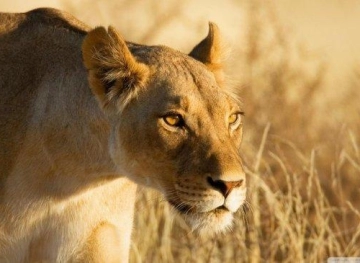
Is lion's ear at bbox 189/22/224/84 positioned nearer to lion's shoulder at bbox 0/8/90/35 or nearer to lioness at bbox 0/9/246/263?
lioness at bbox 0/9/246/263

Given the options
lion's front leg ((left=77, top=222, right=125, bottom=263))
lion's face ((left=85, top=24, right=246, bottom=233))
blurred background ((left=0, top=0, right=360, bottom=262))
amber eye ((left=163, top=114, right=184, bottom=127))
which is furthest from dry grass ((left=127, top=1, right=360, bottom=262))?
amber eye ((left=163, top=114, right=184, bottom=127))

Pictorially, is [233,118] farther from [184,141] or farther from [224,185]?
[224,185]

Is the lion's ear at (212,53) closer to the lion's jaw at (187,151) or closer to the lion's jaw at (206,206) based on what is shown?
the lion's jaw at (187,151)

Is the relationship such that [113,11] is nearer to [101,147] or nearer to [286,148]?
[286,148]

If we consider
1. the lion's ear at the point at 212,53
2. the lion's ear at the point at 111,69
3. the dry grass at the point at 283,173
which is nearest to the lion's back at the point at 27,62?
the lion's ear at the point at 111,69

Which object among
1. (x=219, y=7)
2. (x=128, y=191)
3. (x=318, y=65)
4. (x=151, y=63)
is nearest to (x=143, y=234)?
(x=128, y=191)

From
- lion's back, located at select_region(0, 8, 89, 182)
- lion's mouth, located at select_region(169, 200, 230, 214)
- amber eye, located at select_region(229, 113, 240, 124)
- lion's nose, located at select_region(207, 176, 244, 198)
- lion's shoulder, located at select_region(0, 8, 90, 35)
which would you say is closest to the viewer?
lion's nose, located at select_region(207, 176, 244, 198)

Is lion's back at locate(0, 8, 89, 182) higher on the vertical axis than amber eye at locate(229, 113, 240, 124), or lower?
lower

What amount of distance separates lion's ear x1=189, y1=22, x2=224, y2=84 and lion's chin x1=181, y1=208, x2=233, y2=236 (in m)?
0.80

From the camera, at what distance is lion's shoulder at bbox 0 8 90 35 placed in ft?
19.6

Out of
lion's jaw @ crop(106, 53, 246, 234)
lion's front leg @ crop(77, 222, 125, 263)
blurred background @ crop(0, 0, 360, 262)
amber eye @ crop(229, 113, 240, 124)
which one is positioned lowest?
blurred background @ crop(0, 0, 360, 262)

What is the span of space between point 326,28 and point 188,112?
964cm

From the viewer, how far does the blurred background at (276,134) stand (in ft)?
24.1

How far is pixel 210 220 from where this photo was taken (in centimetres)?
522
